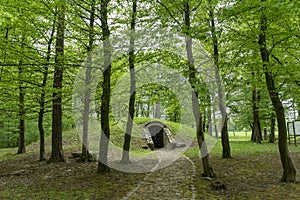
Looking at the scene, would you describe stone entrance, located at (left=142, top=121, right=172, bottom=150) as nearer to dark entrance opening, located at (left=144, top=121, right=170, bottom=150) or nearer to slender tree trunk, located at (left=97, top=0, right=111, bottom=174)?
dark entrance opening, located at (left=144, top=121, right=170, bottom=150)

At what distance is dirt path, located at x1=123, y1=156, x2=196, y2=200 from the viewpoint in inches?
207

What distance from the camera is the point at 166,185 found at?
6.17 m

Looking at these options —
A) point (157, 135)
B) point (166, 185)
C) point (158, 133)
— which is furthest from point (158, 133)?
point (166, 185)

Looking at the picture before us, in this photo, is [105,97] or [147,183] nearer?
[147,183]

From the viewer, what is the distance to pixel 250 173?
24.4 ft

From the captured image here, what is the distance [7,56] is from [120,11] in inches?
168

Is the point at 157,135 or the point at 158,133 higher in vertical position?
the point at 158,133

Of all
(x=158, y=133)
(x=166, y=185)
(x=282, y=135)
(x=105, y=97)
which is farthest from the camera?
(x=158, y=133)

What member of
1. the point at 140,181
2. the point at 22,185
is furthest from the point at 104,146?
the point at 22,185

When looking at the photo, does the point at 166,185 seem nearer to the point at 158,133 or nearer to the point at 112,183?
the point at 112,183

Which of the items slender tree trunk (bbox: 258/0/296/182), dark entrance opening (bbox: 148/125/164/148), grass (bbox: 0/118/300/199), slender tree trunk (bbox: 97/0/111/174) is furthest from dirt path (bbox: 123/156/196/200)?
dark entrance opening (bbox: 148/125/164/148)

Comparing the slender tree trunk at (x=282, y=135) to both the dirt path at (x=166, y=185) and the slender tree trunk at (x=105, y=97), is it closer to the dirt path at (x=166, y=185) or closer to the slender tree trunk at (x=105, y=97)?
the dirt path at (x=166, y=185)

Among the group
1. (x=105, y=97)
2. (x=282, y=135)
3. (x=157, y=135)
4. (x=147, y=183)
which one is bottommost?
(x=147, y=183)

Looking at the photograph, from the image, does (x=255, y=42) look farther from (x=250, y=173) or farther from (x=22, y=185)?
(x=22, y=185)
